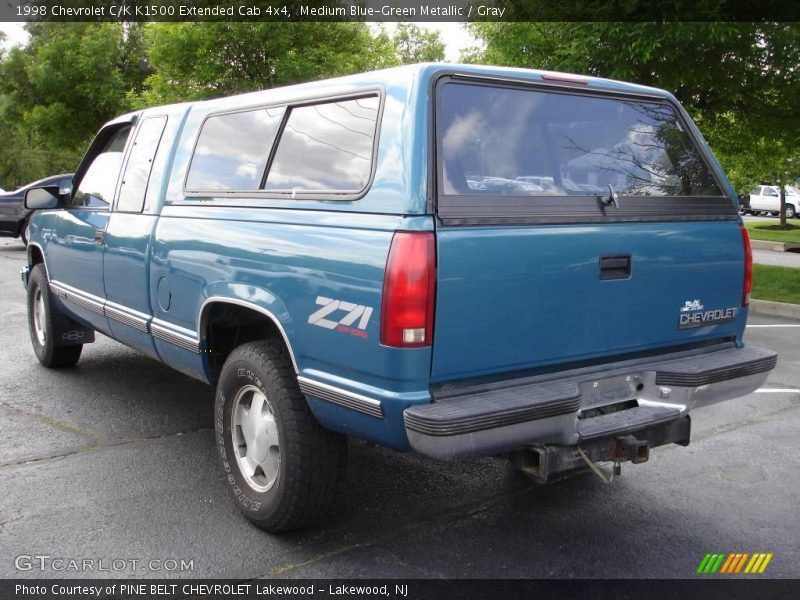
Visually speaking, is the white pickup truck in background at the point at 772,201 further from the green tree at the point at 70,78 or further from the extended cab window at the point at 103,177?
the extended cab window at the point at 103,177

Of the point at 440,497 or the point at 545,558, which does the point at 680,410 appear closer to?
the point at 545,558

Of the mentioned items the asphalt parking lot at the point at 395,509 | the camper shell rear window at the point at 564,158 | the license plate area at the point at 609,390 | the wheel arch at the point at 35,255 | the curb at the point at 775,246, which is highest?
the camper shell rear window at the point at 564,158

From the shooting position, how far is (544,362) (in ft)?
10.9

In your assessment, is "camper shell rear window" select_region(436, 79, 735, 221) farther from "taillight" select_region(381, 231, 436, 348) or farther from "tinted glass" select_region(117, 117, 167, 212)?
"tinted glass" select_region(117, 117, 167, 212)

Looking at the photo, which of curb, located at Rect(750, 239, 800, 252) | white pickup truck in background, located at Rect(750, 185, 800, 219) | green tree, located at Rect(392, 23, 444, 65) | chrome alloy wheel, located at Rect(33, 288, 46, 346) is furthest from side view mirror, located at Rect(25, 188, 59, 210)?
green tree, located at Rect(392, 23, 444, 65)

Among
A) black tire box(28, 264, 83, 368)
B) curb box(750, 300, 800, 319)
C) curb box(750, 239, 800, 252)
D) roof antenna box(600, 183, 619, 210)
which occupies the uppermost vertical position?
roof antenna box(600, 183, 619, 210)

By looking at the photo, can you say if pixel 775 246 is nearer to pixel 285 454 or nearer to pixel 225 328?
pixel 225 328

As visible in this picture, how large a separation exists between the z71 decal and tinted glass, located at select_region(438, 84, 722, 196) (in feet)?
1.92

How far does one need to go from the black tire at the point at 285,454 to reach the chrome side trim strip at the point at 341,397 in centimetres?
17

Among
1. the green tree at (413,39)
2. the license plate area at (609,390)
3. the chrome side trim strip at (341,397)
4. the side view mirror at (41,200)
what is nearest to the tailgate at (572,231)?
the license plate area at (609,390)

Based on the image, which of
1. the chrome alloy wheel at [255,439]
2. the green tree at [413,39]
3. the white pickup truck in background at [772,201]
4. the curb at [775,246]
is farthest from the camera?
the green tree at [413,39]

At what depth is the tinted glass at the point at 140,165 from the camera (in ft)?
16.2

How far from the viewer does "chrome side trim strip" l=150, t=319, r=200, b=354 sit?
421cm

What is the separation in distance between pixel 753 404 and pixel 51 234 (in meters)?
5.42
